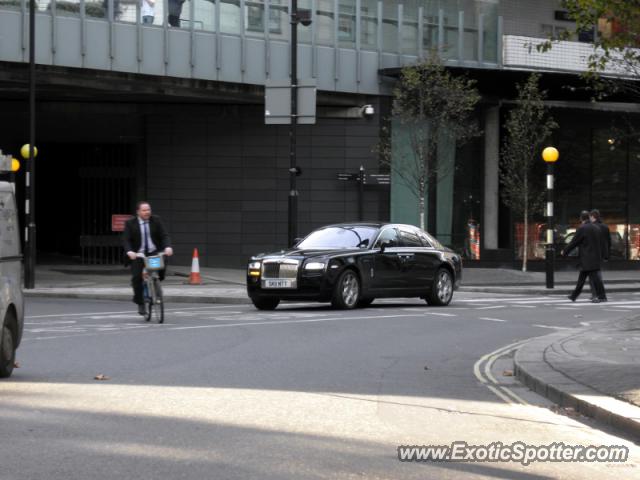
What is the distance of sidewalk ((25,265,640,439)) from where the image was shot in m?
8.98

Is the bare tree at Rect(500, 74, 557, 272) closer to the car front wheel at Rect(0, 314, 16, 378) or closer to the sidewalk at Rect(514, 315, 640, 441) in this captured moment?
the sidewalk at Rect(514, 315, 640, 441)

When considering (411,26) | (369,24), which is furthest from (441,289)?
(411,26)

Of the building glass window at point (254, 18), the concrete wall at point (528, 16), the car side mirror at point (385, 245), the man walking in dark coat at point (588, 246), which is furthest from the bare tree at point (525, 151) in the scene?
the car side mirror at point (385, 245)

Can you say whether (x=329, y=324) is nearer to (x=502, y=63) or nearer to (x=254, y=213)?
(x=254, y=213)

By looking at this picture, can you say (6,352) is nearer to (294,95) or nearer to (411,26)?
(294,95)

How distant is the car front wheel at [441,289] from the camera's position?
22.5m

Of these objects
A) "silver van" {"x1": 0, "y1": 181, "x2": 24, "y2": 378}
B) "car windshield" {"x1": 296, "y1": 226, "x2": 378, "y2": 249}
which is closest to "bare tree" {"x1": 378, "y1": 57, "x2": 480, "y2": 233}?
"car windshield" {"x1": 296, "y1": 226, "x2": 378, "y2": 249}

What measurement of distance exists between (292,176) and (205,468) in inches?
835

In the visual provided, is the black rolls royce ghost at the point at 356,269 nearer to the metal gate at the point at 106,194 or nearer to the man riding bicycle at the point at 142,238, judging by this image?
the man riding bicycle at the point at 142,238

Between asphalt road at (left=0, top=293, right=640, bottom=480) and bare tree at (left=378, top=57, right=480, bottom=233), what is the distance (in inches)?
719

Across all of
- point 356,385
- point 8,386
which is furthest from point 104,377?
point 356,385

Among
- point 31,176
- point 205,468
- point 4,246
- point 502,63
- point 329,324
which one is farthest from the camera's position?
point 502,63

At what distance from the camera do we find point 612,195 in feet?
138

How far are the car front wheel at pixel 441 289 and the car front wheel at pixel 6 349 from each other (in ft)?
41.4
